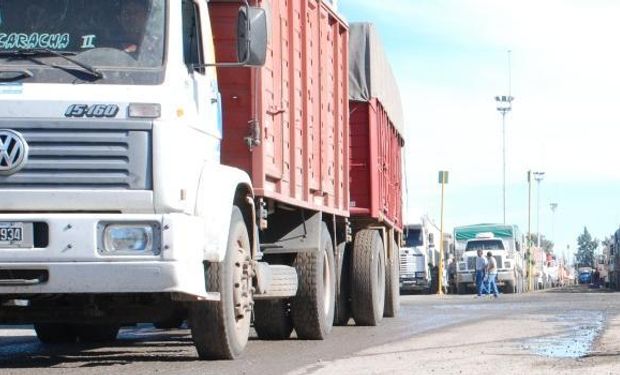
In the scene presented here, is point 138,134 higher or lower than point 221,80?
lower

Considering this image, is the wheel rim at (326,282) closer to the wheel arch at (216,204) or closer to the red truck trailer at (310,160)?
the red truck trailer at (310,160)

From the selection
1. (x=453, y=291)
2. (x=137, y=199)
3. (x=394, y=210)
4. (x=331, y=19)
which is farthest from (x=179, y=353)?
(x=453, y=291)

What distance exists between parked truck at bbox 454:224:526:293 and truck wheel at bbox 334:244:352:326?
33.3m

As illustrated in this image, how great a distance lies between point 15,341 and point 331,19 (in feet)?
16.3

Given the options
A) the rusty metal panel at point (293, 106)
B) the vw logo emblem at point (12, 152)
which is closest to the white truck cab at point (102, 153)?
the vw logo emblem at point (12, 152)

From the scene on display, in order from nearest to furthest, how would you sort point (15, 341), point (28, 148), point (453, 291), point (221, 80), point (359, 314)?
point (28, 148) → point (221, 80) → point (15, 341) → point (359, 314) → point (453, 291)

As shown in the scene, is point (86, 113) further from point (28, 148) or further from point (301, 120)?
point (301, 120)

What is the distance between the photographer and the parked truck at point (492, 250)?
162 feet

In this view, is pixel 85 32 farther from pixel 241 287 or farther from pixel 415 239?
pixel 415 239

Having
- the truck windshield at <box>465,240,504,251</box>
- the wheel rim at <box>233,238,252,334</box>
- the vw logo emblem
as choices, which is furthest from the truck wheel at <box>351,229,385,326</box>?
the truck windshield at <box>465,240,504,251</box>

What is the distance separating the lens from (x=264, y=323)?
12.8 metres

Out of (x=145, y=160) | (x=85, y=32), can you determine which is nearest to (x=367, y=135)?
(x=85, y=32)

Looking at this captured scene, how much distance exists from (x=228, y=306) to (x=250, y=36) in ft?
6.63

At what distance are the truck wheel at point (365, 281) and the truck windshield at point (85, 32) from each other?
7185mm
